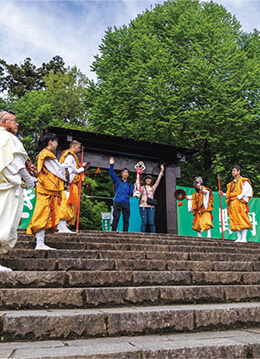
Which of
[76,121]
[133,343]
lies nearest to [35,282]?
[133,343]

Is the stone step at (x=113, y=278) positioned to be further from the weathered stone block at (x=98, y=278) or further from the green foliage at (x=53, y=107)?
the green foliage at (x=53, y=107)

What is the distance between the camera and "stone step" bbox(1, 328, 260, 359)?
2432mm

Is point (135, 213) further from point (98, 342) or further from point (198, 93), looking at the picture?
point (98, 342)

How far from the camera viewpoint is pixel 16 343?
2.79 m

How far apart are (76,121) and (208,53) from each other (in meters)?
12.5

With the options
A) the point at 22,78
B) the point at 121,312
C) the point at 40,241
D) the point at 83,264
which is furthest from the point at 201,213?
the point at 22,78

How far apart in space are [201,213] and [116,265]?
7380 mm

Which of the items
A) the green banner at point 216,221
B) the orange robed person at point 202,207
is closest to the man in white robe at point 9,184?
the orange robed person at point 202,207

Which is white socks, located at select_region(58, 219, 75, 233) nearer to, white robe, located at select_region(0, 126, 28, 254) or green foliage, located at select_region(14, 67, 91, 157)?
white robe, located at select_region(0, 126, 28, 254)

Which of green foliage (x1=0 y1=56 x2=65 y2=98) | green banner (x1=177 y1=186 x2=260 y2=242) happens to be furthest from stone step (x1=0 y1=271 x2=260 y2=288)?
green foliage (x1=0 y1=56 x2=65 y2=98)

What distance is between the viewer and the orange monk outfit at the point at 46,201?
5.41 m

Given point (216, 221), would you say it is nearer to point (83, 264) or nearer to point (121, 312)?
point (83, 264)

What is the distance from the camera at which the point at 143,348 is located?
2582mm

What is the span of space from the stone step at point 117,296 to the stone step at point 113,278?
0.33 metres
